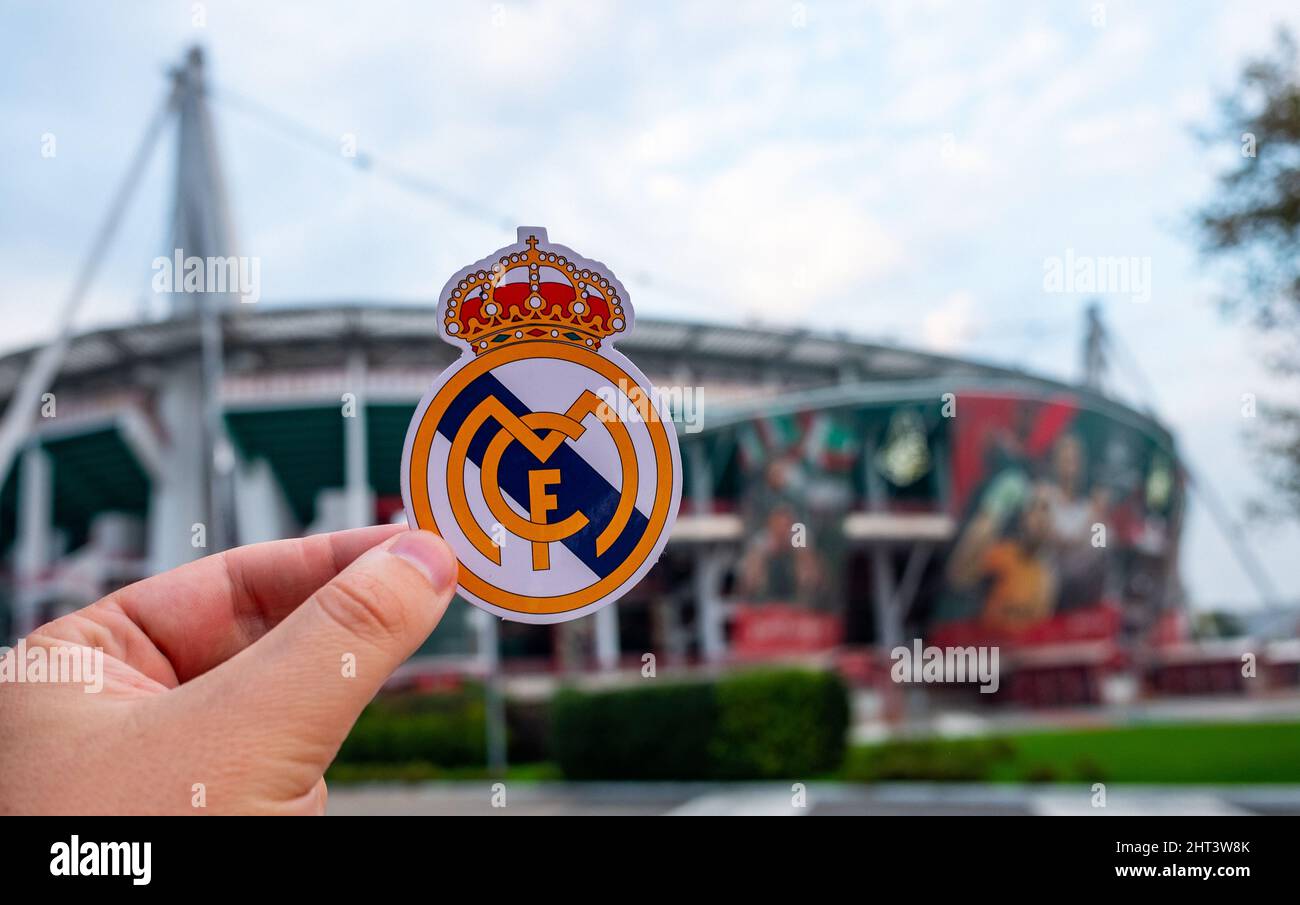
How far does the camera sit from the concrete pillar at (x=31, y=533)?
26.5 meters

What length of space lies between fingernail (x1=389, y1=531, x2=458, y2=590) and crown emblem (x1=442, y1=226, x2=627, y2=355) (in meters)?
0.33

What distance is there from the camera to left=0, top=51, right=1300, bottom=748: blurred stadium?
69.9 feet

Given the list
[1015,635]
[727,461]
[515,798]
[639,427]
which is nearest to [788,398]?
[727,461]

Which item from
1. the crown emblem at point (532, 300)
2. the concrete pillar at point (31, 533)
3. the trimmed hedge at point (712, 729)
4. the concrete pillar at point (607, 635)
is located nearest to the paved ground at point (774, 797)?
the trimmed hedge at point (712, 729)

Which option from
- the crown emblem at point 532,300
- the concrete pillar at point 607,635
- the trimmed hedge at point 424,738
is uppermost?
the crown emblem at point 532,300

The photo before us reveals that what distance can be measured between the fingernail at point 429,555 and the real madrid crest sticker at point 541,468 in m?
0.08

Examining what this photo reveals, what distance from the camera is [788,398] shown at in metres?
23.1

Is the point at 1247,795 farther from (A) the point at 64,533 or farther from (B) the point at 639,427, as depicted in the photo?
(A) the point at 64,533

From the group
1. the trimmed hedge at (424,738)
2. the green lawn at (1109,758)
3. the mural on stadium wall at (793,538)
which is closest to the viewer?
the green lawn at (1109,758)

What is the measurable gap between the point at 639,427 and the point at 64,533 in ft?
118

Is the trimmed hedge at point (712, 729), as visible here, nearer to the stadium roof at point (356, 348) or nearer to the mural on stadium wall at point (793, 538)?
the mural on stadium wall at point (793, 538)
